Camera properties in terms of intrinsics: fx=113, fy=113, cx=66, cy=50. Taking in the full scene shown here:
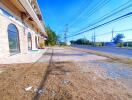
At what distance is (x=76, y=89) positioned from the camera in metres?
3.58

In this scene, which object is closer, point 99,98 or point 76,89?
point 99,98

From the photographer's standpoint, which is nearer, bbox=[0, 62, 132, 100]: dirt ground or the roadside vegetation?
bbox=[0, 62, 132, 100]: dirt ground

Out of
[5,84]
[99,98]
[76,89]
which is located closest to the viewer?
[99,98]

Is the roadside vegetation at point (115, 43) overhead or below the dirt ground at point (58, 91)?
overhead

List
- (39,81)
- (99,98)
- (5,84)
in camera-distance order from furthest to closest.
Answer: (39,81) → (5,84) → (99,98)

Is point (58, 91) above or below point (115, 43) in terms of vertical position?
below

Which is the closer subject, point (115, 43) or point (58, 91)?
point (58, 91)

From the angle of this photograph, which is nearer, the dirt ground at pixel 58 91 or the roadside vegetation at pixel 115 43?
the dirt ground at pixel 58 91

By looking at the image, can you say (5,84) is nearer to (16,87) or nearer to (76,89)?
(16,87)

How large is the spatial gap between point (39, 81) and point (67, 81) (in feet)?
3.45

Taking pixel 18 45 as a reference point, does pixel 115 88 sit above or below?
below

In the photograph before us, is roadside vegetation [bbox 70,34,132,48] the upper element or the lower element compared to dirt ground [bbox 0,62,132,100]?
upper

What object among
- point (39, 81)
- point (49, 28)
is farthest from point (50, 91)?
point (49, 28)

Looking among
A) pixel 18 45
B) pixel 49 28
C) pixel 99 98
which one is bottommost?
pixel 99 98
